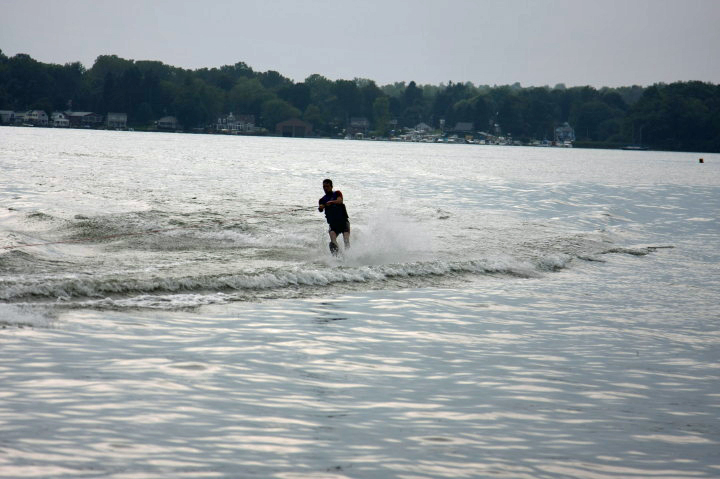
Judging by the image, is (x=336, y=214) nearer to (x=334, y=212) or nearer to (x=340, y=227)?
(x=334, y=212)

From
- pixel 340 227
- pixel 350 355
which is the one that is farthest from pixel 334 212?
pixel 350 355

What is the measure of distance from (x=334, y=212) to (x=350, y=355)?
8374 mm

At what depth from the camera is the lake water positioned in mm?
6961

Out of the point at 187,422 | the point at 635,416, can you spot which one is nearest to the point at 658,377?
the point at 635,416

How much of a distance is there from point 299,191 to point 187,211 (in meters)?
14.5

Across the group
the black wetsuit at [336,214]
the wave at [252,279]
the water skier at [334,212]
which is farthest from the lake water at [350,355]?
the black wetsuit at [336,214]

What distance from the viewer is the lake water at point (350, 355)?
22.8ft

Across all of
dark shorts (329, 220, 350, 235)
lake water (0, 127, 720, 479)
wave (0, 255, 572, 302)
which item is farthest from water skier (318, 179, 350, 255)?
wave (0, 255, 572, 302)

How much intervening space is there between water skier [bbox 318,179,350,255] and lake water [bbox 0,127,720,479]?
1.73 ft

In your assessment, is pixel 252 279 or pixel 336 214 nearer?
pixel 252 279

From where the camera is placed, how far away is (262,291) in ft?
48.9

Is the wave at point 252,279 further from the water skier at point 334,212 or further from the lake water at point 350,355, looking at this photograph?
the water skier at point 334,212

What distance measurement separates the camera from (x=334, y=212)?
18312 mm

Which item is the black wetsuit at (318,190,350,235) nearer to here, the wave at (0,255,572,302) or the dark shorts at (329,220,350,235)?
the dark shorts at (329,220,350,235)
